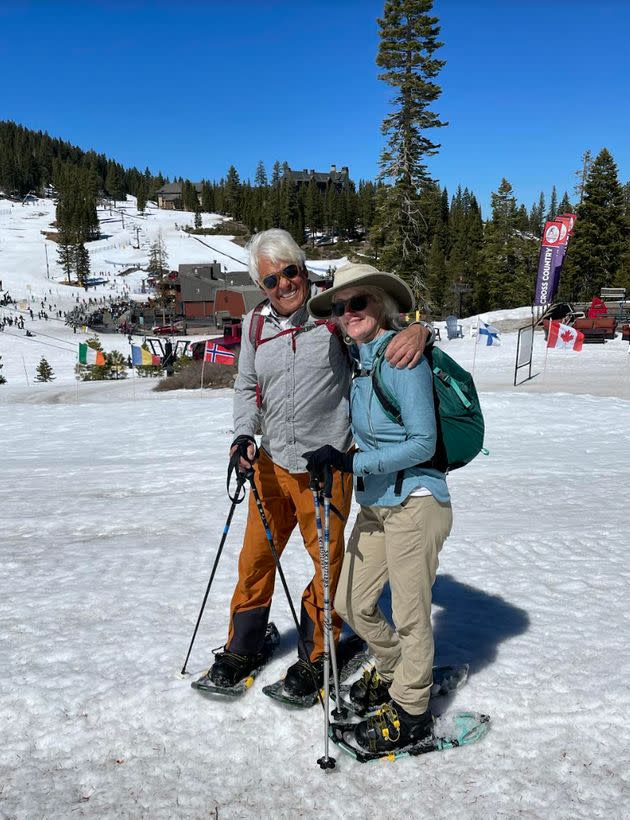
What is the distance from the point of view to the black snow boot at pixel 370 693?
301 centimetres

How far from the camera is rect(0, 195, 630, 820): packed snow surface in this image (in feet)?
8.46

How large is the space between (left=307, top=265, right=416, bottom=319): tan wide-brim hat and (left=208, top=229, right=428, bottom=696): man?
302 mm

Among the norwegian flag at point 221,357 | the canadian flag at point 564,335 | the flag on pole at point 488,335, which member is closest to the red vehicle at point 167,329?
the flag on pole at point 488,335

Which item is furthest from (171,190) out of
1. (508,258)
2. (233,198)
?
(508,258)

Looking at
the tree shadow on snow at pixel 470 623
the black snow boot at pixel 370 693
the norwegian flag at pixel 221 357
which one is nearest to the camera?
the black snow boot at pixel 370 693

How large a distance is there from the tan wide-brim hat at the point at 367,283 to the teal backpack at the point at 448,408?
0.22 meters

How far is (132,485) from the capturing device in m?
8.34

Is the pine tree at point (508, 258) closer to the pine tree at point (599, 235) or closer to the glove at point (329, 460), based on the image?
the pine tree at point (599, 235)

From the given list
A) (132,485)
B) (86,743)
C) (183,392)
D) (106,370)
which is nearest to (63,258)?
(106,370)

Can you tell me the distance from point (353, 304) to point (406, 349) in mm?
372

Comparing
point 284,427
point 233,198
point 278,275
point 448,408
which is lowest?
point 284,427

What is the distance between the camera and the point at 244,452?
299 centimetres

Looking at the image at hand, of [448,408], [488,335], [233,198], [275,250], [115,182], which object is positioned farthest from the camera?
[115,182]

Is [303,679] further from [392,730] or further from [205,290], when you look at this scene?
[205,290]
